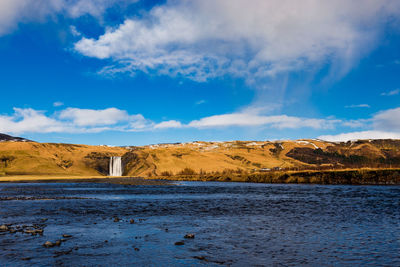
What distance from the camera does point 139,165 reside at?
619 feet

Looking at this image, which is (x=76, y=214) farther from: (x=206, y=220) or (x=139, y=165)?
(x=139, y=165)

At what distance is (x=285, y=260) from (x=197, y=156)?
18458 cm

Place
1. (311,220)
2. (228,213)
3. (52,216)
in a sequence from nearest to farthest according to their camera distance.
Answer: (311,220), (52,216), (228,213)

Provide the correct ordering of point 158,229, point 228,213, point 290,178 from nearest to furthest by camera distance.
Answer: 1. point 158,229
2. point 228,213
3. point 290,178

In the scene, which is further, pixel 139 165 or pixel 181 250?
pixel 139 165

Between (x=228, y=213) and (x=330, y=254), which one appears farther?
(x=228, y=213)

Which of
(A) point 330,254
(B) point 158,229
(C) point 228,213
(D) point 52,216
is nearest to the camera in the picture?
(A) point 330,254

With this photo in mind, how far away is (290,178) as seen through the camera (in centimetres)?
10319

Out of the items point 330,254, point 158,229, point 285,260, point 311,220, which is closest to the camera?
point 285,260

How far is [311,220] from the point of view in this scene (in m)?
27.8

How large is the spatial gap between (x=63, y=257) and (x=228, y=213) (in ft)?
63.4

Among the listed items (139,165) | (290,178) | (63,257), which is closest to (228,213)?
(63,257)

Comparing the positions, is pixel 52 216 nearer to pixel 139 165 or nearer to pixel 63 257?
pixel 63 257

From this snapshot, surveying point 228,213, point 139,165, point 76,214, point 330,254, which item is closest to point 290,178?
point 228,213
